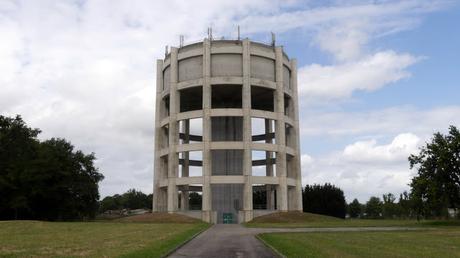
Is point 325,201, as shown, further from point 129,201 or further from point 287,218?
point 129,201

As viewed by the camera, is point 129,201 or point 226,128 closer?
point 226,128

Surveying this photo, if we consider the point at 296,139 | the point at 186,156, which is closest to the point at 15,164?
the point at 186,156

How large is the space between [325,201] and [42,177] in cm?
5688

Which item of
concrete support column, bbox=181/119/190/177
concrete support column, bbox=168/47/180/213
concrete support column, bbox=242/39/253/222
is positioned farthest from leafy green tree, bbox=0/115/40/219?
concrete support column, bbox=242/39/253/222

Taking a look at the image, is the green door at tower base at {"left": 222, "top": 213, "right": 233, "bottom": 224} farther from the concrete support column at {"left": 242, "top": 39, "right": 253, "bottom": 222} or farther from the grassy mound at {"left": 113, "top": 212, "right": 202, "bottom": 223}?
the grassy mound at {"left": 113, "top": 212, "right": 202, "bottom": 223}

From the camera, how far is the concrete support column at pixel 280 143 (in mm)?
69500

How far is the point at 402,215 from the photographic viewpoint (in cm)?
11112

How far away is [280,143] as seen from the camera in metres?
70.4

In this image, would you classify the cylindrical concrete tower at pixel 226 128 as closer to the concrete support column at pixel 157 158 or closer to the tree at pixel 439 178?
the concrete support column at pixel 157 158

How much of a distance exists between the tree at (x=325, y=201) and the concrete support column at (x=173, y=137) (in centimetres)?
3944

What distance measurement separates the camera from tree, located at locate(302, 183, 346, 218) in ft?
330

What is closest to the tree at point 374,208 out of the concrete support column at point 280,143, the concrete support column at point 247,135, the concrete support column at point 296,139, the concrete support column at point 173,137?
the concrete support column at point 296,139

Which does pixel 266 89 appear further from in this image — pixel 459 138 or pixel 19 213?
pixel 19 213

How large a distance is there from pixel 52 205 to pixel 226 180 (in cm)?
3000
